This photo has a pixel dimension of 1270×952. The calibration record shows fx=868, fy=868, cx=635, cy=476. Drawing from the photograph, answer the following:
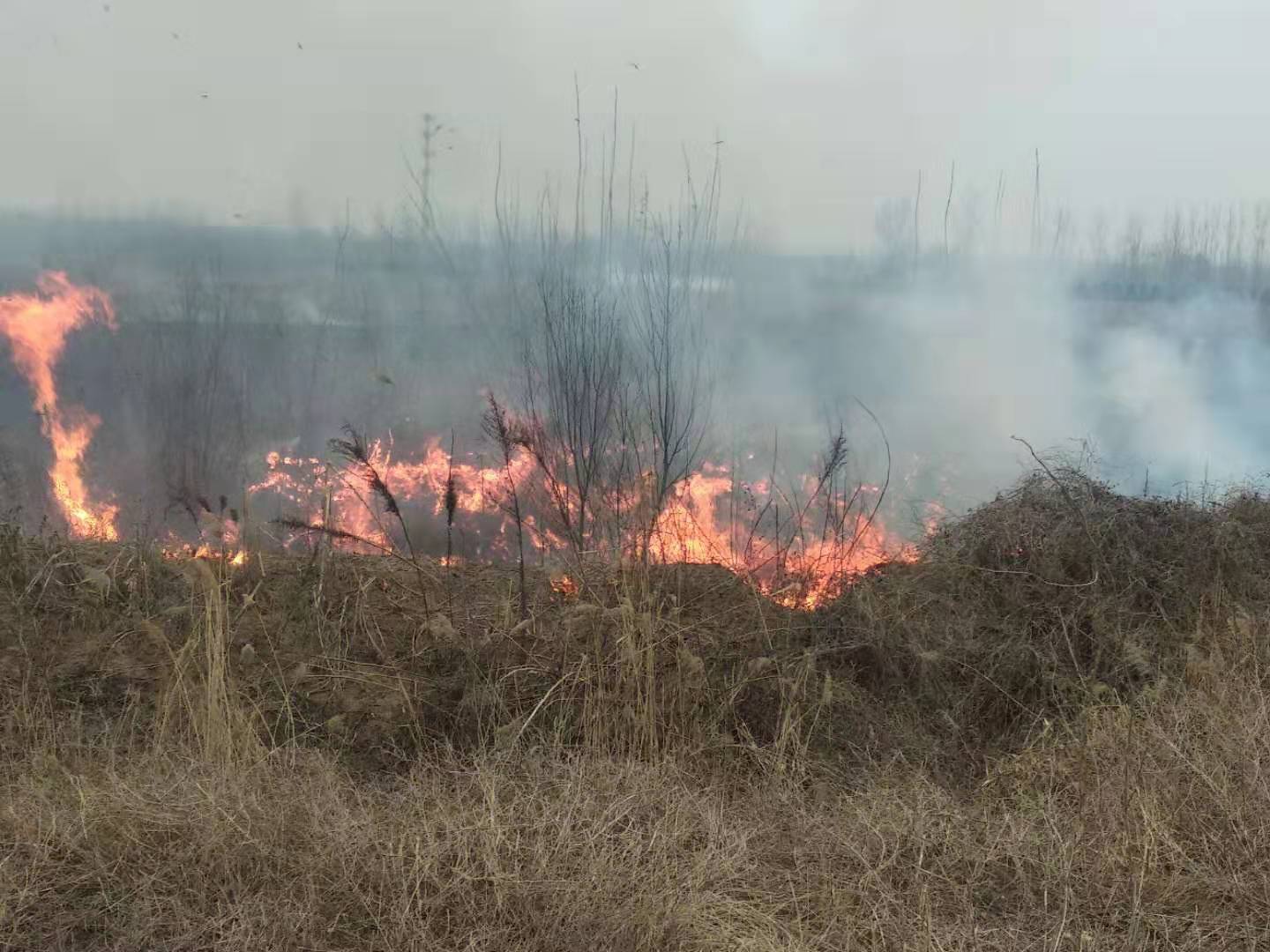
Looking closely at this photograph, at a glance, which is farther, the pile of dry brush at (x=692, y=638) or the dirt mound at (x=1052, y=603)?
the dirt mound at (x=1052, y=603)

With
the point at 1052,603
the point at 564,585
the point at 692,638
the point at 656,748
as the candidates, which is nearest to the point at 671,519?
the point at 564,585

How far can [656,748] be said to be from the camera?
414 centimetres

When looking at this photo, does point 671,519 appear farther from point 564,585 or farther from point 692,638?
point 692,638

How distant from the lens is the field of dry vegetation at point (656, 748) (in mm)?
2730

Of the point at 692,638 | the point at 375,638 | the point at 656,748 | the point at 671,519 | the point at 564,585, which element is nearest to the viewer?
the point at 656,748

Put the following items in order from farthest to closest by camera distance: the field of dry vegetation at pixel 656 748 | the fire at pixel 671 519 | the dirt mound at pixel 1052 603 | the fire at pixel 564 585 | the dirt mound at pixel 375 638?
the fire at pixel 671 519, the fire at pixel 564 585, the dirt mound at pixel 1052 603, the dirt mound at pixel 375 638, the field of dry vegetation at pixel 656 748

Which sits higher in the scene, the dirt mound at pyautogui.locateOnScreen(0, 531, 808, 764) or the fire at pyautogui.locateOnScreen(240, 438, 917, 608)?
the fire at pyautogui.locateOnScreen(240, 438, 917, 608)

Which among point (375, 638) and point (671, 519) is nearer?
point (375, 638)

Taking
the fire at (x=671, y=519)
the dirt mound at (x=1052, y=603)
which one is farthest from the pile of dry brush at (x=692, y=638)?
the fire at (x=671, y=519)

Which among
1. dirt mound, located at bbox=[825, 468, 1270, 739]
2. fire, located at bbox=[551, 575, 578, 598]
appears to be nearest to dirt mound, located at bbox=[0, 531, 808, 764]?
fire, located at bbox=[551, 575, 578, 598]

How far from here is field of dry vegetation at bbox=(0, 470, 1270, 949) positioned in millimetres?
2730

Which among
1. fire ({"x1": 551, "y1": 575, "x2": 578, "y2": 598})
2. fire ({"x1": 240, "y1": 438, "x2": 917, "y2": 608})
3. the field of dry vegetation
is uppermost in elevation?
fire ({"x1": 240, "y1": 438, "x2": 917, "y2": 608})

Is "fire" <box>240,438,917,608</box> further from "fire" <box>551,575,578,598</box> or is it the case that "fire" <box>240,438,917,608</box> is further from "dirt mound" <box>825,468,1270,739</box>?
"dirt mound" <box>825,468,1270,739</box>

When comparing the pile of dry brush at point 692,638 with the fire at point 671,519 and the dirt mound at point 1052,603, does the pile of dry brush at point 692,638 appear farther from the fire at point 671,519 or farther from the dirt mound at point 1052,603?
the fire at point 671,519
